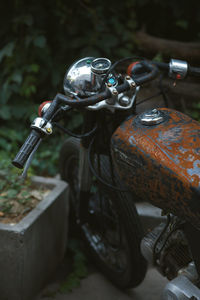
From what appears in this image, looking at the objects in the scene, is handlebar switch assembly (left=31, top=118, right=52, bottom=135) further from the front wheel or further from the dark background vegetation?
the dark background vegetation

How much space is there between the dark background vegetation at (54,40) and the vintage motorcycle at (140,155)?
1319 millimetres

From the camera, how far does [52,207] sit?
2008 millimetres

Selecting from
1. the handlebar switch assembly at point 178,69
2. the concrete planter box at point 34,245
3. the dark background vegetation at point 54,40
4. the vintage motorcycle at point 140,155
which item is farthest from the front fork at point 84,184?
the dark background vegetation at point 54,40

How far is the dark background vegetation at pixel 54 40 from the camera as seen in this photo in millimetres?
3020

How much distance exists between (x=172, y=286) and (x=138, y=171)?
0.41 metres

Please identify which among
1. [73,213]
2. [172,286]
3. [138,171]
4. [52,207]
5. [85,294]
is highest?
[138,171]

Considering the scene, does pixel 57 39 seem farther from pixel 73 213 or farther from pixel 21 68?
pixel 73 213

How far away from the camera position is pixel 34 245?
1.84m

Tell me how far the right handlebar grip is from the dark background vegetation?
1.76 metres

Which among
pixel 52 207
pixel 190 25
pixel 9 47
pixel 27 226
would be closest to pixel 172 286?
pixel 27 226

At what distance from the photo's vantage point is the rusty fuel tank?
3.71 feet

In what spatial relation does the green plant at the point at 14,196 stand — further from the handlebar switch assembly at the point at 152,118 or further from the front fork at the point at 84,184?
the handlebar switch assembly at the point at 152,118

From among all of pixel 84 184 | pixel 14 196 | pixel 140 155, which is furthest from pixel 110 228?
pixel 140 155

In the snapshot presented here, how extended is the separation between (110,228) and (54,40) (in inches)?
73.6
